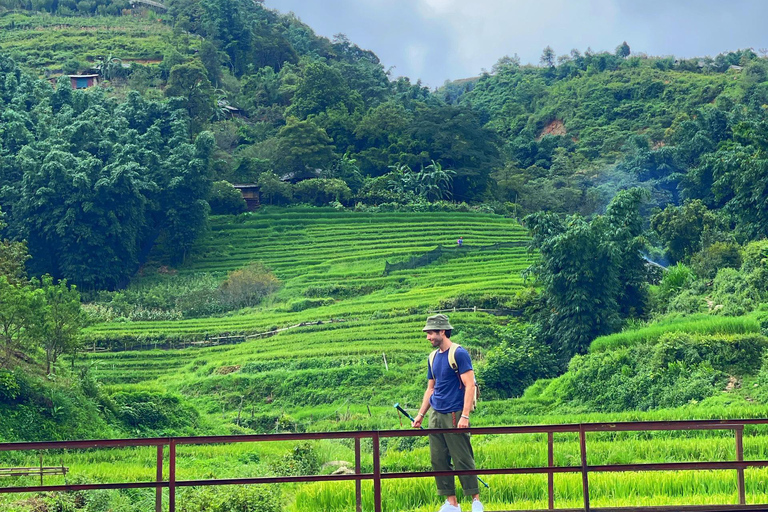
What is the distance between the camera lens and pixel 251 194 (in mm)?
49219

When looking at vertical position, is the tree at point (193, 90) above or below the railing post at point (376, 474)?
above

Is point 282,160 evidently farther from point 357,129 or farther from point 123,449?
point 123,449

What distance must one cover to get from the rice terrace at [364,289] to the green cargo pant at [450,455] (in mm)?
20

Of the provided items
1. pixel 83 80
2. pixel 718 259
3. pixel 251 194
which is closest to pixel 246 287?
pixel 251 194

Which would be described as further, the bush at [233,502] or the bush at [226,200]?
the bush at [226,200]

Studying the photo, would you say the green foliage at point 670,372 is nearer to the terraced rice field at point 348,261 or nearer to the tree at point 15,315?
the terraced rice field at point 348,261

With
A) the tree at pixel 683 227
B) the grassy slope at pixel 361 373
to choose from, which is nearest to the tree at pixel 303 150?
the grassy slope at pixel 361 373

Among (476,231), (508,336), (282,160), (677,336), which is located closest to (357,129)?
(282,160)

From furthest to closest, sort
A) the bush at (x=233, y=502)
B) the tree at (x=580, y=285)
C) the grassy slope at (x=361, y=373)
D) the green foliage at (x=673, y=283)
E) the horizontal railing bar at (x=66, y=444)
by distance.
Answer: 1. the green foliage at (x=673, y=283)
2. the tree at (x=580, y=285)
3. the grassy slope at (x=361, y=373)
4. the bush at (x=233, y=502)
5. the horizontal railing bar at (x=66, y=444)

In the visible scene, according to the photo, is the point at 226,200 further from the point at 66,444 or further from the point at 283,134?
the point at 66,444

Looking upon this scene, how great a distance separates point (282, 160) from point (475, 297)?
68.6 ft

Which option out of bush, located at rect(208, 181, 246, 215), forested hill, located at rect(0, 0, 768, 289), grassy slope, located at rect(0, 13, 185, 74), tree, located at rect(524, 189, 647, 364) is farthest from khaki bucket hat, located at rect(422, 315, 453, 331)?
grassy slope, located at rect(0, 13, 185, 74)

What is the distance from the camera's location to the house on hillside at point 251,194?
1930 inches

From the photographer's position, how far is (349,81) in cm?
6938
